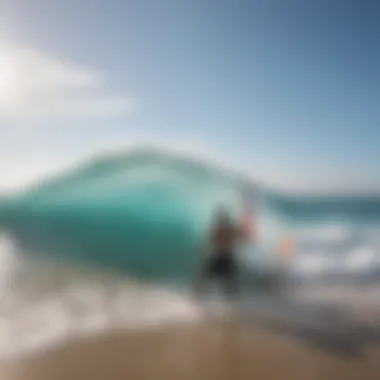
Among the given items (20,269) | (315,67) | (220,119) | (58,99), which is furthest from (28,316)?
(315,67)

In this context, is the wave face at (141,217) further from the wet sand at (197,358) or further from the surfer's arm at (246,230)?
the wet sand at (197,358)

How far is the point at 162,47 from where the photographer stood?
1508 millimetres

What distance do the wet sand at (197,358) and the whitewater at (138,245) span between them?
1.2 inches

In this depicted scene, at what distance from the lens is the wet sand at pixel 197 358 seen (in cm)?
144

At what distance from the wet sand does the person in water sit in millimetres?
87

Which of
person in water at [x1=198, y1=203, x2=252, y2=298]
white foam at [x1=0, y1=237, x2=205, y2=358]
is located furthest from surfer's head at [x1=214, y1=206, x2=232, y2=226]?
white foam at [x1=0, y1=237, x2=205, y2=358]

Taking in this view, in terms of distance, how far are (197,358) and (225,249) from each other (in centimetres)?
23

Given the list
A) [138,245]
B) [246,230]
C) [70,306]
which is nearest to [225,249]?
[246,230]

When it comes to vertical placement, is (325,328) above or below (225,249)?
below

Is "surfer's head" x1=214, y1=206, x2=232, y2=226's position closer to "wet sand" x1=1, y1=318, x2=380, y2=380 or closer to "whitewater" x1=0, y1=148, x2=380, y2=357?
"whitewater" x1=0, y1=148, x2=380, y2=357

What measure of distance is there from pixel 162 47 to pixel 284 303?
1.97 feet

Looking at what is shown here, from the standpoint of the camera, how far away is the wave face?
1.46 meters

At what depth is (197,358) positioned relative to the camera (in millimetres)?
1451

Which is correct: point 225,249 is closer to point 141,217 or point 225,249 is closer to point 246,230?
point 246,230
